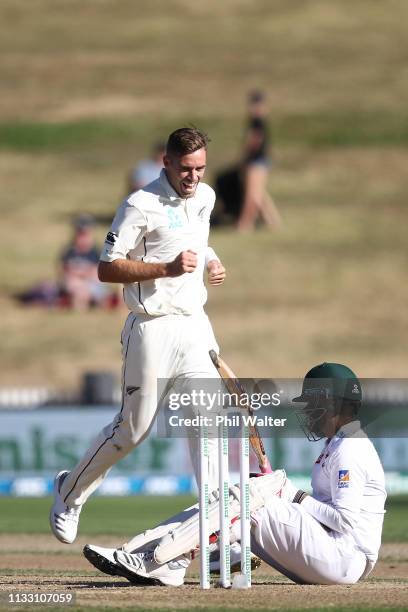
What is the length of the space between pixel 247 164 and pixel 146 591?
2124cm

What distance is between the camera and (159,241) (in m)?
7.97

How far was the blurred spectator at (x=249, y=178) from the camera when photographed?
28000mm

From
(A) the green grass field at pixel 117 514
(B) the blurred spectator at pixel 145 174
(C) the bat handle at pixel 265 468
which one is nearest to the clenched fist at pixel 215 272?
(C) the bat handle at pixel 265 468

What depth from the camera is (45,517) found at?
49.8ft

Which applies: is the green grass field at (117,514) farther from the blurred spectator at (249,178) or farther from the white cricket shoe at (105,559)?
the blurred spectator at (249,178)

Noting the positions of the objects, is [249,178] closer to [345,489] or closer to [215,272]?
[215,272]

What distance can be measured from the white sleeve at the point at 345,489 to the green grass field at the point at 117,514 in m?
5.15

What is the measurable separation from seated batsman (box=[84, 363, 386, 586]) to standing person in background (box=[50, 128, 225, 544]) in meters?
0.34

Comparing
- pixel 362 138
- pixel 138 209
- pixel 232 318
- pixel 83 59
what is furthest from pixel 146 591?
pixel 83 59

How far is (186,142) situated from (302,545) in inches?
84.8

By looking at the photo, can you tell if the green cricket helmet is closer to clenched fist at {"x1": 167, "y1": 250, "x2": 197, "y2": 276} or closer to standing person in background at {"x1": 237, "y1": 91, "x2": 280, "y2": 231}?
clenched fist at {"x1": 167, "y1": 250, "x2": 197, "y2": 276}

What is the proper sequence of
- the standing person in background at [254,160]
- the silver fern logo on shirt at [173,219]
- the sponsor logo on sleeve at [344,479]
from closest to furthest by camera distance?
the sponsor logo on sleeve at [344,479], the silver fern logo on shirt at [173,219], the standing person in background at [254,160]

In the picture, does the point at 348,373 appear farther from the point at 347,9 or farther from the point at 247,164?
the point at 347,9

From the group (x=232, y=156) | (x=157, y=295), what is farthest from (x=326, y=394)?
(x=232, y=156)
